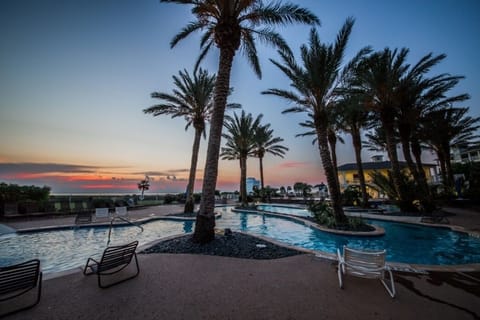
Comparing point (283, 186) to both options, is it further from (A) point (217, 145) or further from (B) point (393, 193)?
(A) point (217, 145)

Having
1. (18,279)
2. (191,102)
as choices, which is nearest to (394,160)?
(191,102)

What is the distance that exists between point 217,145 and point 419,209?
15.6 m

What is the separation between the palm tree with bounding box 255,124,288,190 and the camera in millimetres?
24075

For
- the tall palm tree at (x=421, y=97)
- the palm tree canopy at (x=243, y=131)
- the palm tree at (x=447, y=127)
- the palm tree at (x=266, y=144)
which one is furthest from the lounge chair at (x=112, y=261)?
the palm tree at (x=447, y=127)

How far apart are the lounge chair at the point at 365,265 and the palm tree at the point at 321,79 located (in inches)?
270

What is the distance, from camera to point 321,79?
10.2 m

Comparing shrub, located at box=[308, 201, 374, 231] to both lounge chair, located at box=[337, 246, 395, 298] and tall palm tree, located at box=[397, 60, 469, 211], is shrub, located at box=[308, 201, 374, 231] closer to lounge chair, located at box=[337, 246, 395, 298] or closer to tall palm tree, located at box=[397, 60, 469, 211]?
lounge chair, located at box=[337, 246, 395, 298]

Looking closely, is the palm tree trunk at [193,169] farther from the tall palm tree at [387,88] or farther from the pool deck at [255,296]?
the tall palm tree at [387,88]

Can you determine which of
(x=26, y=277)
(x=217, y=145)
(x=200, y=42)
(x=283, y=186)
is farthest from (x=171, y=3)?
(x=283, y=186)

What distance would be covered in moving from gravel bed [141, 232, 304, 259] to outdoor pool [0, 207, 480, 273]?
94.5 inches

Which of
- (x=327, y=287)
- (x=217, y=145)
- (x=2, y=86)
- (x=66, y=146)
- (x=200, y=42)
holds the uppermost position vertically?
(x=200, y=42)

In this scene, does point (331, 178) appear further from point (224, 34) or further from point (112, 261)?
point (112, 261)

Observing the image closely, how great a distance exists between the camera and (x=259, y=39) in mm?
8922

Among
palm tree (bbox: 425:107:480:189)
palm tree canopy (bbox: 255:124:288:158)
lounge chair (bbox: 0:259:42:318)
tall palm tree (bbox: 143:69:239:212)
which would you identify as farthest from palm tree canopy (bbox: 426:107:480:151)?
lounge chair (bbox: 0:259:42:318)
